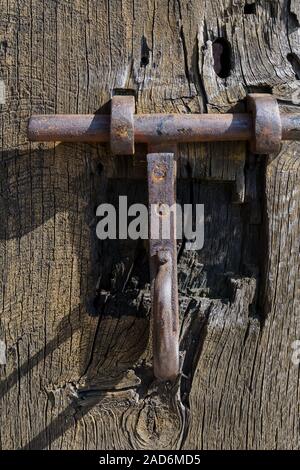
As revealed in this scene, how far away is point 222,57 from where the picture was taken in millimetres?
1027

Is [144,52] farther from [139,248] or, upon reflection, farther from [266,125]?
[139,248]

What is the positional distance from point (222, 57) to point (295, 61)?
0.15 m

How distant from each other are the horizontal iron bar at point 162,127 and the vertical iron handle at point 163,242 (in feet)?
0.14

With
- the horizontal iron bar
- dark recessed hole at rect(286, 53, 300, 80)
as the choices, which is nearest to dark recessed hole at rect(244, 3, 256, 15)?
dark recessed hole at rect(286, 53, 300, 80)

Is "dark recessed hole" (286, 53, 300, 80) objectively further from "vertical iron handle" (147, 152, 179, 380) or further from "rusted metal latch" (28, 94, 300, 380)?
"vertical iron handle" (147, 152, 179, 380)

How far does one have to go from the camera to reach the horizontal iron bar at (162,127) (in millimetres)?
929

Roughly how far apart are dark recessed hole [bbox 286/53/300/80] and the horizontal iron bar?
0.13 meters

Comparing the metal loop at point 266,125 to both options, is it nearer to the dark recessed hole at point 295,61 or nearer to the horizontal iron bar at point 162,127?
the horizontal iron bar at point 162,127

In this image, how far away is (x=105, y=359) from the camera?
1.07m

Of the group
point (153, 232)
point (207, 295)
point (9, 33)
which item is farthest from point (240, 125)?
point (9, 33)

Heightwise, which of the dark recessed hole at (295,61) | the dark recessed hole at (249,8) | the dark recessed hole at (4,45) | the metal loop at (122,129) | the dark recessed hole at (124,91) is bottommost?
the metal loop at (122,129)

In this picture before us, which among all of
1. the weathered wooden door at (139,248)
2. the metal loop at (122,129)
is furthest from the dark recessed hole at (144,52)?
the metal loop at (122,129)

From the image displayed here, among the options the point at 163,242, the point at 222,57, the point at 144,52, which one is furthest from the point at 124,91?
the point at 163,242

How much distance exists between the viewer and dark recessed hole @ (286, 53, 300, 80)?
1012 millimetres
